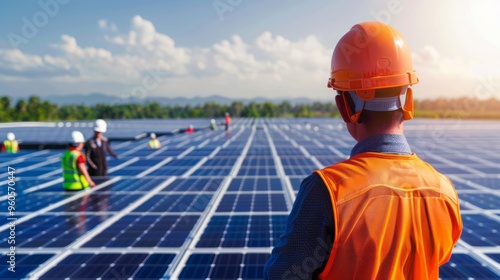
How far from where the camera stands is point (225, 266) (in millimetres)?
4871

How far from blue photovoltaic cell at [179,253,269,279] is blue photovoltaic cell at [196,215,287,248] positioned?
41cm

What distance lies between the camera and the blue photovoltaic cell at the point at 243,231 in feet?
18.6

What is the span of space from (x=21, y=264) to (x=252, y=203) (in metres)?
4.47

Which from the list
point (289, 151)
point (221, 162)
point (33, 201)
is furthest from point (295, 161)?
point (33, 201)

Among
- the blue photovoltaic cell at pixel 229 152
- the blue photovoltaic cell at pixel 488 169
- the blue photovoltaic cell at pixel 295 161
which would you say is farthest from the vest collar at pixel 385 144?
the blue photovoltaic cell at pixel 229 152

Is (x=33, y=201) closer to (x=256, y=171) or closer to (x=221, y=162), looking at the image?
(x=256, y=171)

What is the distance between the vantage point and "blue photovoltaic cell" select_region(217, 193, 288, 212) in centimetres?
752

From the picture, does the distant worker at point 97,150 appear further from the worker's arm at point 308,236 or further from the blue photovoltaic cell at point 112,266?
the worker's arm at point 308,236

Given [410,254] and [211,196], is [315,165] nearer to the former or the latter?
[211,196]

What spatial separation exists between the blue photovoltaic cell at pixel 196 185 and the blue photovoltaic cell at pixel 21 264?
174 inches

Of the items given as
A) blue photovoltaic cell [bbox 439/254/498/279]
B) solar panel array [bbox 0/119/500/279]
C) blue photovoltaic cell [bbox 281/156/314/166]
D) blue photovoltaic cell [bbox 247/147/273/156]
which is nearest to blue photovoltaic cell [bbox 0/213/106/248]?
solar panel array [bbox 0/119/500/279]

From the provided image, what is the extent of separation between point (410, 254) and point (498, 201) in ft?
27.8

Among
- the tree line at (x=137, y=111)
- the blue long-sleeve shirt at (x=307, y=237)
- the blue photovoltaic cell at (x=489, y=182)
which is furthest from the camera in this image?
the tree line at (x=137, y=111)

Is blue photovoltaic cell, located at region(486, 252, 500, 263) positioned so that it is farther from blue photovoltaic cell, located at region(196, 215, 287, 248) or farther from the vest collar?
the vest collar
